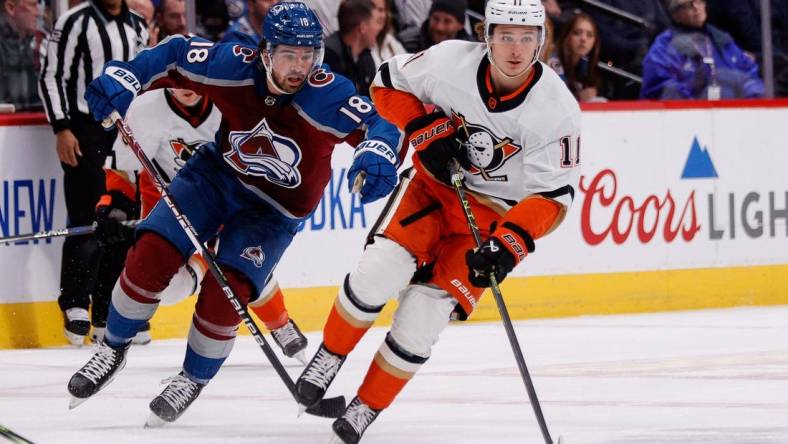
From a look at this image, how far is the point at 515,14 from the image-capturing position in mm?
4305

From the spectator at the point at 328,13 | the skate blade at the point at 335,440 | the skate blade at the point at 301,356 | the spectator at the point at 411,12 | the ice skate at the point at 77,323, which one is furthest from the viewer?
the spectator at the point at 411,12

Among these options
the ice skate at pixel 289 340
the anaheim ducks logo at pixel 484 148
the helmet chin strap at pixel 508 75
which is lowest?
the ice skate at pixel 289 340

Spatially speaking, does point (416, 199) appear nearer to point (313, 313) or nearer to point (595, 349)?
point (595, 349)

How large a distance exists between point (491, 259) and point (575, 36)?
423 cm

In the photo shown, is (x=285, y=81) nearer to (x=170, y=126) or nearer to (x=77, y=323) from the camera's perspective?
(x=170, y=126)

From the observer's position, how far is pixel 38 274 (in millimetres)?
6824

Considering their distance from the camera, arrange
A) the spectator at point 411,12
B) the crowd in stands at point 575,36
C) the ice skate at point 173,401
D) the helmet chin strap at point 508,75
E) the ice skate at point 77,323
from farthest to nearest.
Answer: the spectator at point 411,12 < the crowd in stands at point 575,36 < the ice skate at point 77,323 < the ice skate at point 173,401 < the helmet chin strap at point 508,75

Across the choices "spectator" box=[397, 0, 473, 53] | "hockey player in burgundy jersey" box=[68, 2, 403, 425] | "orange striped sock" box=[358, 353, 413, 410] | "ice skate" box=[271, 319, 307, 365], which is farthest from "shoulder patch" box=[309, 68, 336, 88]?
"spectator" box=[397, 0, 473, 53]

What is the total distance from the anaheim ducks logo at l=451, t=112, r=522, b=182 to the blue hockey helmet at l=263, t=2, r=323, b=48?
0.46m

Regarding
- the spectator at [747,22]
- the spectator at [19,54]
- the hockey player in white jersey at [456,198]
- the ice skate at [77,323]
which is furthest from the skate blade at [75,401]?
the spectator at [747,22]

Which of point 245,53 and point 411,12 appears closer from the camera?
point 245,53

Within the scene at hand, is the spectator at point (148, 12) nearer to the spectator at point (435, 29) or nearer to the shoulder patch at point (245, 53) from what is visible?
the spectator at point (435, 29)

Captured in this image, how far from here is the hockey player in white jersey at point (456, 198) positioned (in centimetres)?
421

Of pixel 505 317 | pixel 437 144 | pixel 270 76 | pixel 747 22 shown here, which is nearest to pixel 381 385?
pixel 505 317
